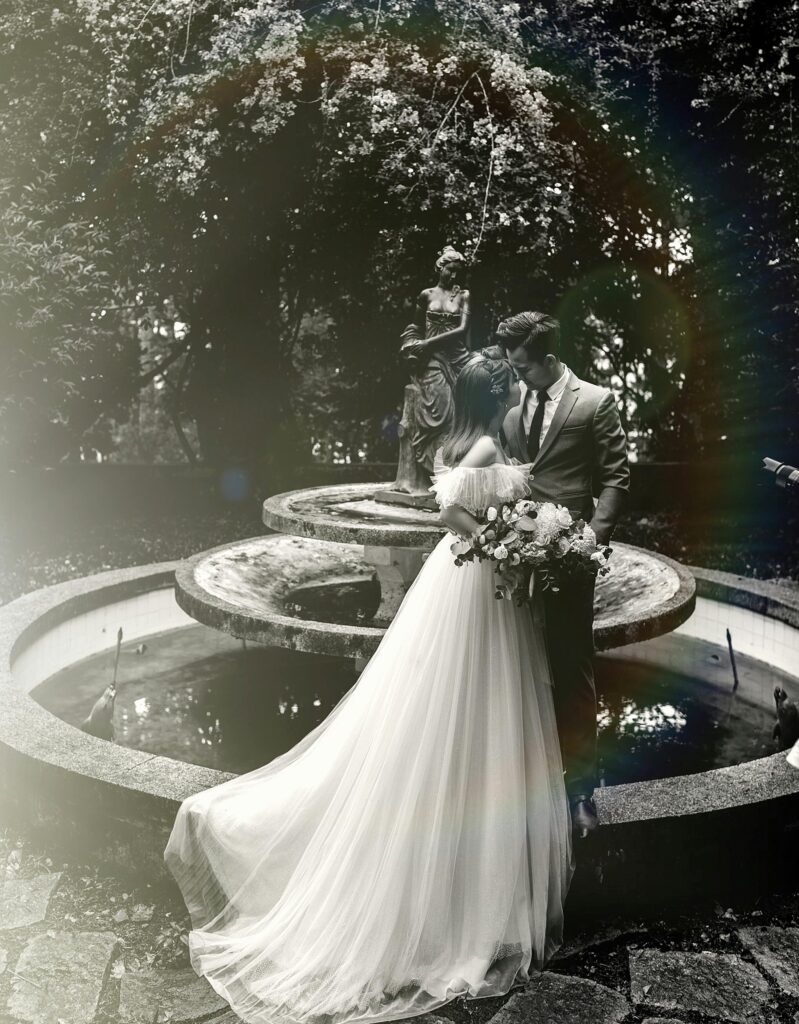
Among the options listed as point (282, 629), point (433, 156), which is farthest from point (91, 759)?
point (433, 156)

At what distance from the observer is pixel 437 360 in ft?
23.7

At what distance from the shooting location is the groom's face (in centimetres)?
361

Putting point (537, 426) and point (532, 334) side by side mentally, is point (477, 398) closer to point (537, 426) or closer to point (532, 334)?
point (532, 334)

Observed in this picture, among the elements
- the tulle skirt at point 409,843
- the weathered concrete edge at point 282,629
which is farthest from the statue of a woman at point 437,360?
the tulle skirt at point 409,843

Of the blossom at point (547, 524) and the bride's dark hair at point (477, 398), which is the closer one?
the blossom at point (547, 524)

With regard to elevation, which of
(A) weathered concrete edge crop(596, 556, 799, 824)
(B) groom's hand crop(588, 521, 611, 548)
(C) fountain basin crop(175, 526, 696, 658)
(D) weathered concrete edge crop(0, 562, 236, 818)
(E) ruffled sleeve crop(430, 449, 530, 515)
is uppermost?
(E) ruffled sleeve crop(430, 449, 530, 515)

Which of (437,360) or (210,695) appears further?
(437,360)

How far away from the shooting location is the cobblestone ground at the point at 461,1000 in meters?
2.95

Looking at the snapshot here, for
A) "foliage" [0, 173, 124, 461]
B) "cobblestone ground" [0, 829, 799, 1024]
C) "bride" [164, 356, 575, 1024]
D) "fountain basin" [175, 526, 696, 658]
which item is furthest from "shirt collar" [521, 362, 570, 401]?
"foliage" [0, 173, 124, 461]

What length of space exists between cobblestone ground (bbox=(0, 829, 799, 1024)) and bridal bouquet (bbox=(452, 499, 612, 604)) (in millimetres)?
1375

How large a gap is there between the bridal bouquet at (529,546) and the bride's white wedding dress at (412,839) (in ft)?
0.42

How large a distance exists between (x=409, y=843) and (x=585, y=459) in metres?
1.68

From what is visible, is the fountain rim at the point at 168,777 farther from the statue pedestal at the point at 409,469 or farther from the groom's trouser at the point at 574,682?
the statue pedestal at the point at 409,469

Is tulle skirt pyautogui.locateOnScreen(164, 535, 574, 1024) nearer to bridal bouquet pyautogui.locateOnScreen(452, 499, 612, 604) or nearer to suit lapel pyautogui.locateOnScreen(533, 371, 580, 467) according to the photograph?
bridal bouquet pyautogui.locateOnScreen(452, 499, 612, 604)
